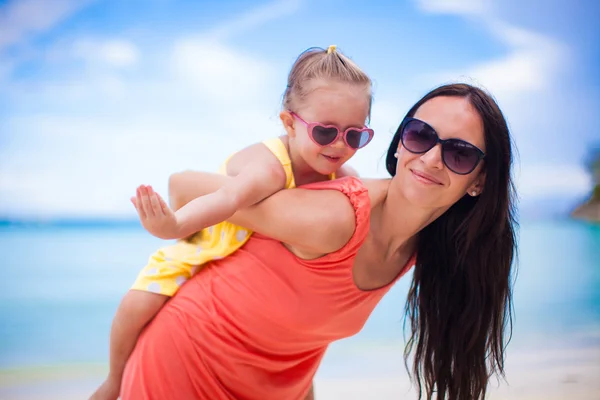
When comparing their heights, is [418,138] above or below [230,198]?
above

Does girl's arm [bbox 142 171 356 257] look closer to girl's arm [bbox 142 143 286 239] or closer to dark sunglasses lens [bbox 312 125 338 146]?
girl's arm [bbox 142 143 286 239]

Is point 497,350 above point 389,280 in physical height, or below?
below

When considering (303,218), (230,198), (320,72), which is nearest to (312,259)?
(303,218)

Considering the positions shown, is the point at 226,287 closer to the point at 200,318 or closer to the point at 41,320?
the point at 200,318

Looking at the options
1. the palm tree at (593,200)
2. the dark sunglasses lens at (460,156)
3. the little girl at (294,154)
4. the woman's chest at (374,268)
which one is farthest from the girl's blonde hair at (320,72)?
the palm tree at (593,200)

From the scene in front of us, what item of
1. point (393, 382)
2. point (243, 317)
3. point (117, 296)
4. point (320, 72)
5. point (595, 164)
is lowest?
point (243, 317)

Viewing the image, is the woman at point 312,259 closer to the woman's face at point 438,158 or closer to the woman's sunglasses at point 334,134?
the woman's face at point 438,158

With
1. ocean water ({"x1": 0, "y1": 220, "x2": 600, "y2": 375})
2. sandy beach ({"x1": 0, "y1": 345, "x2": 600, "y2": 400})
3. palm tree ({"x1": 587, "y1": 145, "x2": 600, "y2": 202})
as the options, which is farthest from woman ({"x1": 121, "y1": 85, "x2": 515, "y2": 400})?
palm tree ({"x1": 587, "y1": 145, "x2": 600, "y2": 202})

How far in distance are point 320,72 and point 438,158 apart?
418 mm

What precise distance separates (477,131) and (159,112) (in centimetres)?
860

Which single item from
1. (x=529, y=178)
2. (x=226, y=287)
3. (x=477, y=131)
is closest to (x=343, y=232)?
(x=226, y=287)

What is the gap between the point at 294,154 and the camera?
6.12ft

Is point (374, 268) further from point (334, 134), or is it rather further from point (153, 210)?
point (153, 210)

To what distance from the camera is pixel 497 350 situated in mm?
2160
